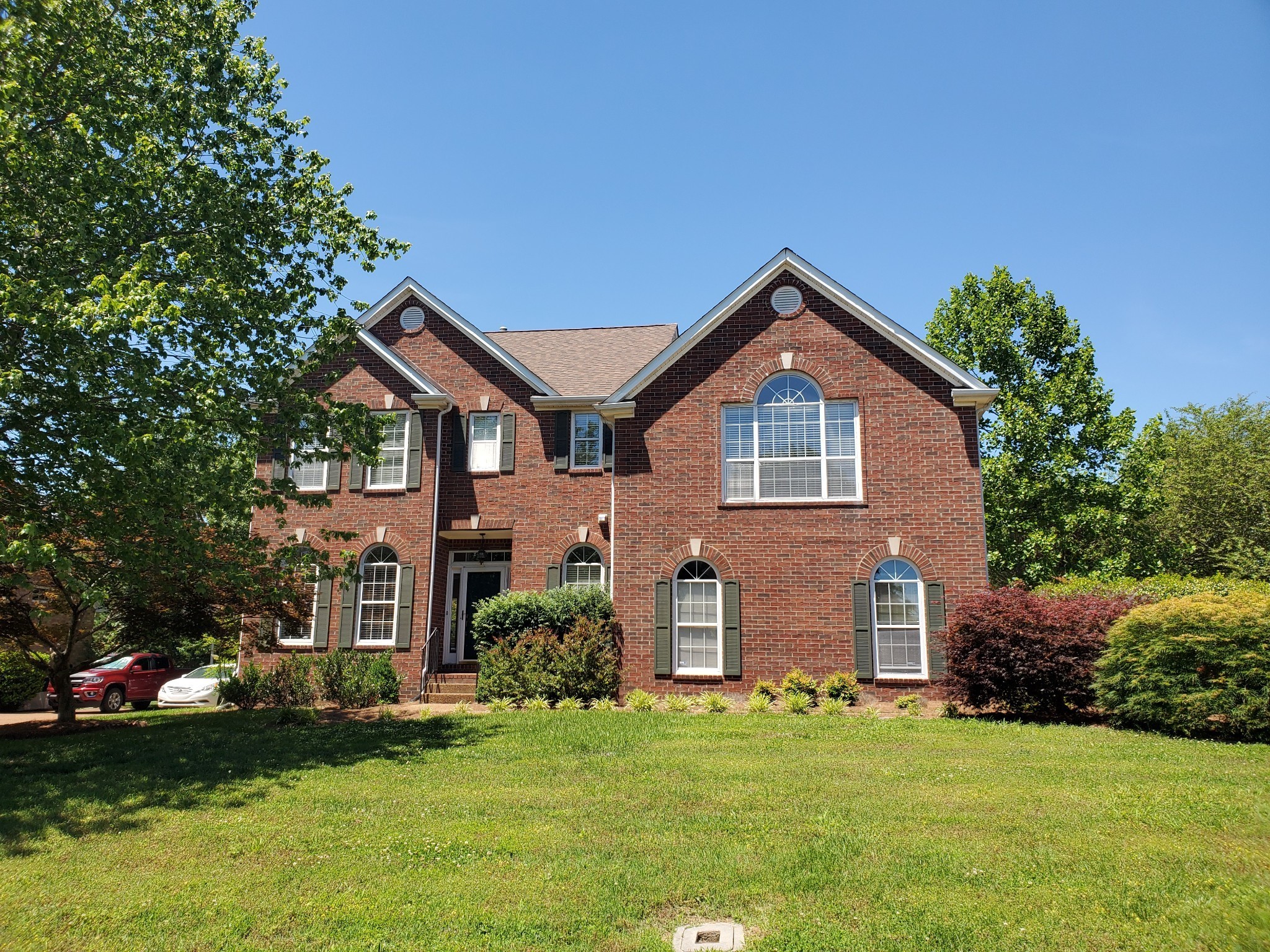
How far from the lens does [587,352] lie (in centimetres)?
2314

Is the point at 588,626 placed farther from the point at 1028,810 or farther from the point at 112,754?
the point at 1028,810

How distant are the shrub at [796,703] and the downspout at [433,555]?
26.5 feet

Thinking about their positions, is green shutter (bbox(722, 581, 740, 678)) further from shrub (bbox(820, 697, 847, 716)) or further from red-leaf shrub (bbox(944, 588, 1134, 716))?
red-leaf shrub (bbox(944, 588, 1134, 716))

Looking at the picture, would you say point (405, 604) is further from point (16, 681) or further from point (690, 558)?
point (16, 681)

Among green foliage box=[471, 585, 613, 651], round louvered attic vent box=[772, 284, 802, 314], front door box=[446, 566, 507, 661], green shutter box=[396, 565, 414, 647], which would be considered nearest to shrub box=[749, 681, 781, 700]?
green foliage box=[471, 585, 613, 651]

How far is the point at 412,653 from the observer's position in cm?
1872

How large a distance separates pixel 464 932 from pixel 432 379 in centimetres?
1661

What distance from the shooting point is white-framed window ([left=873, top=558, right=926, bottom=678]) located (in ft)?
52.9

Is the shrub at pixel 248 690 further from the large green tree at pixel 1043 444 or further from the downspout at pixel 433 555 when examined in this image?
the large green tree at pixel 1043 444

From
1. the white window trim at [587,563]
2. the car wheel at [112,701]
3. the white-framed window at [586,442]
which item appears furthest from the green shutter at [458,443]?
the car wheel at [112,701]

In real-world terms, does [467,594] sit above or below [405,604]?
above

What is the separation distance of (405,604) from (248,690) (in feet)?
11.9

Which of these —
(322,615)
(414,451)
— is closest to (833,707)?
(414,451)

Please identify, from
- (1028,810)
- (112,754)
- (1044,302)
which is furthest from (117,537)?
(1044,302)
